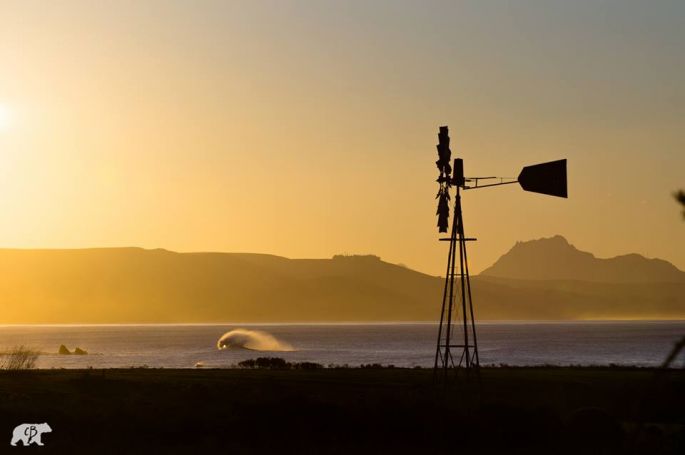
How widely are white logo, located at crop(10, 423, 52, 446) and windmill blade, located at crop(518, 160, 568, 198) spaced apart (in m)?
26.2

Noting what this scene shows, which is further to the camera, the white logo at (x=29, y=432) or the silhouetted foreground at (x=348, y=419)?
the white logo at (x=29, y=432)

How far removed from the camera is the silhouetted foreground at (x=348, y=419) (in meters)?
34.5

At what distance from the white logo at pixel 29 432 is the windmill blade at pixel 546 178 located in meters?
26.2

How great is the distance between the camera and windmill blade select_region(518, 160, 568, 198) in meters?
49.1

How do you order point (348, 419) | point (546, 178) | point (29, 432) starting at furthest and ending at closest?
point (546, 178)
point (348, 419)
point (29, 432)

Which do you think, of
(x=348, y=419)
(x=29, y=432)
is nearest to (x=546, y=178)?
(x=348, y=419)

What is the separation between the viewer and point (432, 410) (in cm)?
3941

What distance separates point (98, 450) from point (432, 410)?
13331mm

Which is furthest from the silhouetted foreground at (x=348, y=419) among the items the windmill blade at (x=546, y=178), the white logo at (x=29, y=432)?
the windmill blade at (x=546, y=178)

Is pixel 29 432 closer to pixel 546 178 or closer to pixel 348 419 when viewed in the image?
pixel 348 419

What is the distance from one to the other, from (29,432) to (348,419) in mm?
12456

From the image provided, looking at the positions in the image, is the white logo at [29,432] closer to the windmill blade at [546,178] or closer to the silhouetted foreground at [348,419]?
the silhouetted foreground at [348,419]

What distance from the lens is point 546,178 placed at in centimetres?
4941

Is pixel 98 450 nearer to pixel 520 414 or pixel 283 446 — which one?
pixel 283 446
